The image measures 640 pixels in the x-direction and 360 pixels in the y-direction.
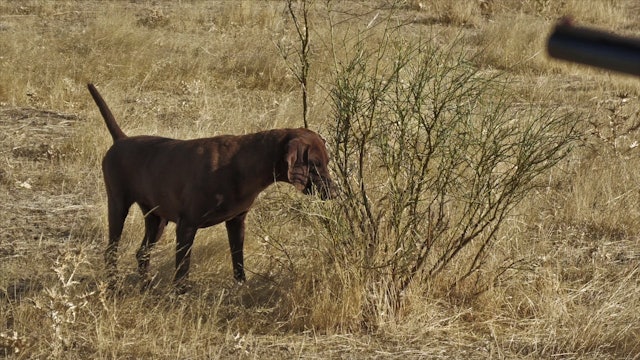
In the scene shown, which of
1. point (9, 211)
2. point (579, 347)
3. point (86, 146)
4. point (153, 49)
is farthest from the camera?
point (153, 49)

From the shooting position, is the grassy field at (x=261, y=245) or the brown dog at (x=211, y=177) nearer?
the grassy field at (x=261, y=245)

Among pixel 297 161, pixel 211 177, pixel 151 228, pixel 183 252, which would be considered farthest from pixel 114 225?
pixel 297 161

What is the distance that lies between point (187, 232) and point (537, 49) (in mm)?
7365

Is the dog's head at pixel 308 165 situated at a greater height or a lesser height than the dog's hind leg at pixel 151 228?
greater

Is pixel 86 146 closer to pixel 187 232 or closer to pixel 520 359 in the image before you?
pixel 187 232

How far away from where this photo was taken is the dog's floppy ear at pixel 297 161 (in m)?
4.82

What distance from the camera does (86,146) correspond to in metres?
7.62

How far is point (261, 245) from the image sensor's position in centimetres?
566

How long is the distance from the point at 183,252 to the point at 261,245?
723mm

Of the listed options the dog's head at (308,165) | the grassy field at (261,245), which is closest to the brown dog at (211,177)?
the dog's head at (308,165)

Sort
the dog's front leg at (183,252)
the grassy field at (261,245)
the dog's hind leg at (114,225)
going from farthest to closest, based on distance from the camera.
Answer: the dog's hind leg at (114,225) → the dog's front leg at (183,252) → the grassy field at (261,245)

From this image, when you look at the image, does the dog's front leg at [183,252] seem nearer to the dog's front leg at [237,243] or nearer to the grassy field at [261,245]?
the grassy field at [261,245]

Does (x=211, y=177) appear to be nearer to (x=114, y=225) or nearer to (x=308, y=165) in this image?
(x=308, y=165)

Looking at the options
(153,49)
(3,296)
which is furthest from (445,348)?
(153,49)
